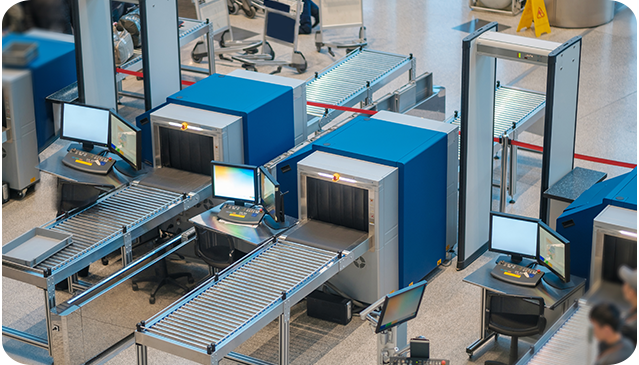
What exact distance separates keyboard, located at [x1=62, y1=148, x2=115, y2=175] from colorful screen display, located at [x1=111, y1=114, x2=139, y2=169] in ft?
0.49

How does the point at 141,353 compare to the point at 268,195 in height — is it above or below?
below

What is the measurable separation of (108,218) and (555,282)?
11.2 ft

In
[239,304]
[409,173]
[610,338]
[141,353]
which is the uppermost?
[610,338]

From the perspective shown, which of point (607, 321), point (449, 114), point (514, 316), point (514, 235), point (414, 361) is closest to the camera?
point (607, 321)

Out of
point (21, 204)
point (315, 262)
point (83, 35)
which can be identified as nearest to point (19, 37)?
point (315, 262)

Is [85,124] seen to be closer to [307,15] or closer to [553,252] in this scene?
[553,252]

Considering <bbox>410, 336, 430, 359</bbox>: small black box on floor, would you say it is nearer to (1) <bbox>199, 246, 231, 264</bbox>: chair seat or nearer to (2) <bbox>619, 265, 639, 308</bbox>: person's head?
(1) <bbox>199, 246, 231, 264</bbox>: chair seat

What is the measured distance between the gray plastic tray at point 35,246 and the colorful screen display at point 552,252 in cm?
339

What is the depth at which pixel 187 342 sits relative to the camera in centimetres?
463

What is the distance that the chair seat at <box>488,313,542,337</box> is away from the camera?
5.05 metres

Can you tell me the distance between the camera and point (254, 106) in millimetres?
6703

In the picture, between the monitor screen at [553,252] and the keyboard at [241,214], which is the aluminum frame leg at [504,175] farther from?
the keyboard at [241,214]

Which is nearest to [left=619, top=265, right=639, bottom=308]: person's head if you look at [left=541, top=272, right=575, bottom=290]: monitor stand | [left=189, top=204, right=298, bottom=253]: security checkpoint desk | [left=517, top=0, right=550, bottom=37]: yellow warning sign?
[left=541, top=272, right=575, bottom=290]: monitor stand

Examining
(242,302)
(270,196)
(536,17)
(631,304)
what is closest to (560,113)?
(270,196)
